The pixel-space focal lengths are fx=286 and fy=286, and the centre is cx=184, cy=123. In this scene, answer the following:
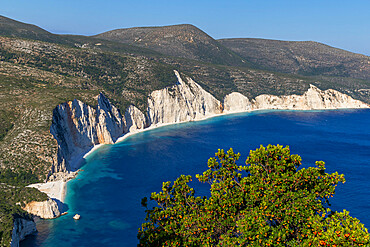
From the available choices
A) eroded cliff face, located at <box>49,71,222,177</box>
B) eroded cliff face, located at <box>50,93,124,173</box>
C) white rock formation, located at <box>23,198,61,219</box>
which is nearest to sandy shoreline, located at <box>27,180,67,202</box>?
eroded cliff face, located at <box>49,71,222,177</box>

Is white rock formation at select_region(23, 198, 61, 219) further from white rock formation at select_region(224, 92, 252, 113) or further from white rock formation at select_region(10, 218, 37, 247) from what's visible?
white rock formation at select_region(224, 92, 252, 113)

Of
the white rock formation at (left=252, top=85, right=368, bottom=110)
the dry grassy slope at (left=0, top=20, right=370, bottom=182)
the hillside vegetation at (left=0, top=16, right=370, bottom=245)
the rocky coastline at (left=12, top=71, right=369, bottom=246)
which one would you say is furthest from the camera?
the white rock formation at (left=252, top=85, right=368, bottom=110)

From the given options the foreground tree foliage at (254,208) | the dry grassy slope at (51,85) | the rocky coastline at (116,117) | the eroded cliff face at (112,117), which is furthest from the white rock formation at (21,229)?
the foreground tree foliage at (254,208)

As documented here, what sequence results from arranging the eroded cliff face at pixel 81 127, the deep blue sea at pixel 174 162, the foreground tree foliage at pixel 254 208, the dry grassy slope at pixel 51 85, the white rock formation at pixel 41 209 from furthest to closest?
the eroded cliff face at pixel 81 127, the dry grassy slope at pixel 51 85, the white rock formation at pixel 41 209, the deep blue sea at pixel 174 162, the foreground tree foliage at pixel 254 208

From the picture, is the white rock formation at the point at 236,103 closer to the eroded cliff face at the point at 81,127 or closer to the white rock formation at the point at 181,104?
the white rock formation at the point at 181,104

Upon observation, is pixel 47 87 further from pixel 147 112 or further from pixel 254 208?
pixel 254 208

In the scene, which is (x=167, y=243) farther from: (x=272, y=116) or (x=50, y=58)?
(x=272, y=116)
